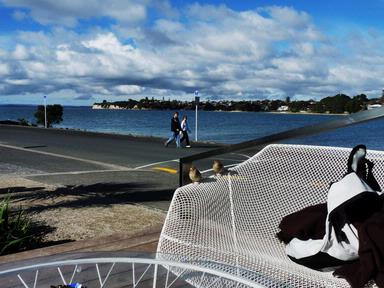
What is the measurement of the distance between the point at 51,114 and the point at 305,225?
132 feet

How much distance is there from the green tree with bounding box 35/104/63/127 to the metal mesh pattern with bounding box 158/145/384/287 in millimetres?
39032

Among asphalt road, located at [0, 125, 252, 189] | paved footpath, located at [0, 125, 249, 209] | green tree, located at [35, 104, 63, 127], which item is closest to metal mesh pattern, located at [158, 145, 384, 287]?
paved footpath, located at [0, 125, 249, 209]

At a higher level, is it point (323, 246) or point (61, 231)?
point (323, 246)

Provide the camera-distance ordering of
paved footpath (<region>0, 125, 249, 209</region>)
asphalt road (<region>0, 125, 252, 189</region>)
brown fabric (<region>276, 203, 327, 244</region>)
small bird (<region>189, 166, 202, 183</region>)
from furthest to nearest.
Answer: asphalt road (<region>0, 125, 252, 189</region>) → paved footpath (<region>0, 125, 249, 209</region>) → small bird (<region>189, 166, 202, 183</region>) → brown fabric (<region>276, 203, 327, 244</region>)

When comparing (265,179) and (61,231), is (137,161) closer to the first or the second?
(61,231)

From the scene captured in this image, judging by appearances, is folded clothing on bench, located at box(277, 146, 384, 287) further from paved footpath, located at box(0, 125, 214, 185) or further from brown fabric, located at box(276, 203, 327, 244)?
paved footpath, located at box(0, 125, 214, 185)

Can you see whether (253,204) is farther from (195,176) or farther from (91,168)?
(91,168)

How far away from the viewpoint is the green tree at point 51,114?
135ft

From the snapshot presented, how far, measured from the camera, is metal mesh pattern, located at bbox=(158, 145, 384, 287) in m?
3.15

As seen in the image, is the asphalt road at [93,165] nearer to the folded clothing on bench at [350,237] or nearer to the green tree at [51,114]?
the folded clothing on bench at [350,237]

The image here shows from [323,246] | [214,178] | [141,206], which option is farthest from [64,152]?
[323,246]

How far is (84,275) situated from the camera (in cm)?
331

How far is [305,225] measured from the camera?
2910 millimetres

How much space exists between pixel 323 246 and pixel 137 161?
1207cm
